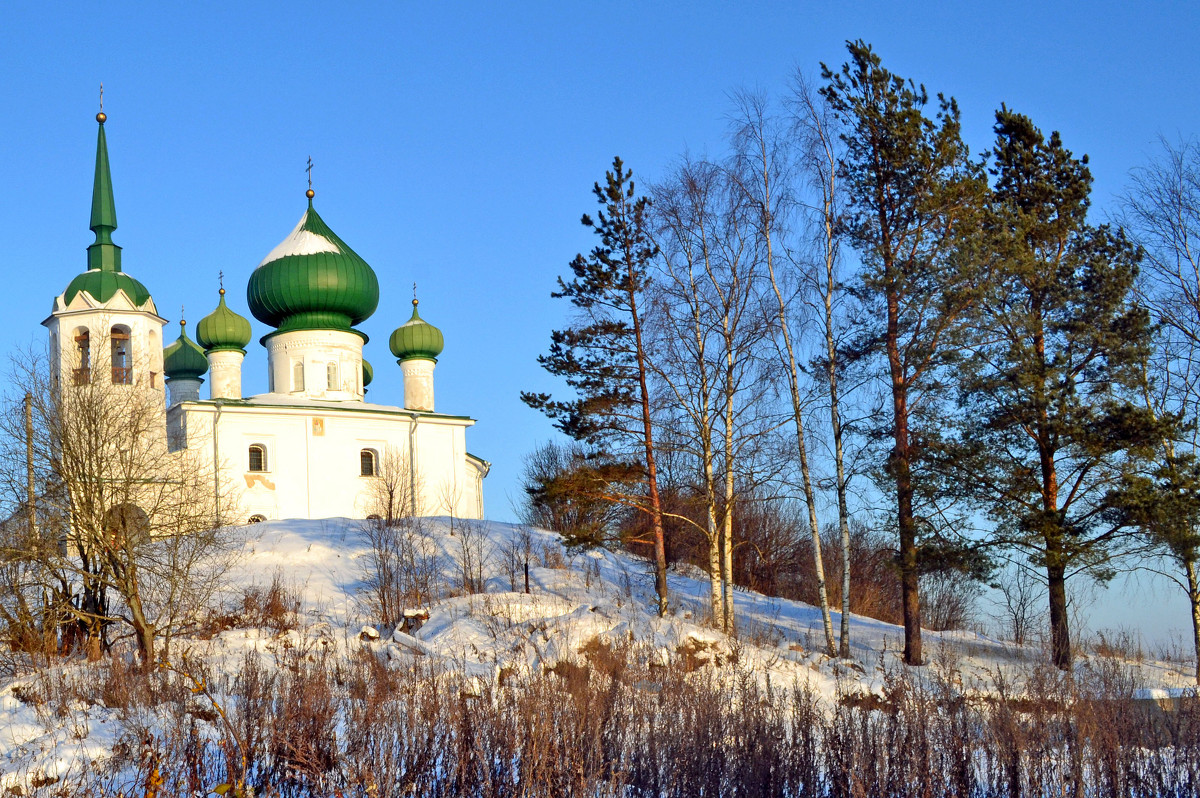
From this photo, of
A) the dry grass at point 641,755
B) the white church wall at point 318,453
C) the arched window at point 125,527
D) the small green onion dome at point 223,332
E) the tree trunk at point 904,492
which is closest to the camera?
the dry grass at point 641,755

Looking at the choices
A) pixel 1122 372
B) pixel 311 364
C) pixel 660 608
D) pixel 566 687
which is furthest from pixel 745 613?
pixel 311 364

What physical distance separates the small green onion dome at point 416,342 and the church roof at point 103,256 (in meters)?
9.41

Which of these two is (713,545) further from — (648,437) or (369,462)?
(369,462)

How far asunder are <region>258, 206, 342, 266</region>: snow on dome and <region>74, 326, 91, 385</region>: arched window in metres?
7.61

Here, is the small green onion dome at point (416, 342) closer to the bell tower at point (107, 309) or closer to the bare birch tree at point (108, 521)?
the bell tower at point (107, 309)

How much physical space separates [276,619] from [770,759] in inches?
496

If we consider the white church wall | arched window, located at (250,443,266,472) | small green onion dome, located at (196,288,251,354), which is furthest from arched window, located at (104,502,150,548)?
small green onion dome, located at (196,288,251,354)

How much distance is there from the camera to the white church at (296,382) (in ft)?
98.2

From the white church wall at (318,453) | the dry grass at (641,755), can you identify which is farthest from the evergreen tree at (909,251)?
the white church wall at (318,453)

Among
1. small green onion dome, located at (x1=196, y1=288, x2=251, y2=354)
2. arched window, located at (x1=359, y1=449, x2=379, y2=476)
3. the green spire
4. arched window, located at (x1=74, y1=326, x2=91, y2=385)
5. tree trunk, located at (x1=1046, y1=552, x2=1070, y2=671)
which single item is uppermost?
the green spire

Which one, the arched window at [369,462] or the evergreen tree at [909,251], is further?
the arched window at [369,462]

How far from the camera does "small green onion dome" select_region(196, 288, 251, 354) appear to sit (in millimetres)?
36781

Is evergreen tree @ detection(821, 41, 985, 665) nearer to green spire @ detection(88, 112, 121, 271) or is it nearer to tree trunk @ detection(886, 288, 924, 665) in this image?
tree trunk @ detection(886, 288, 924, 665)

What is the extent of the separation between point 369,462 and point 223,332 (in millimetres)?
7227
